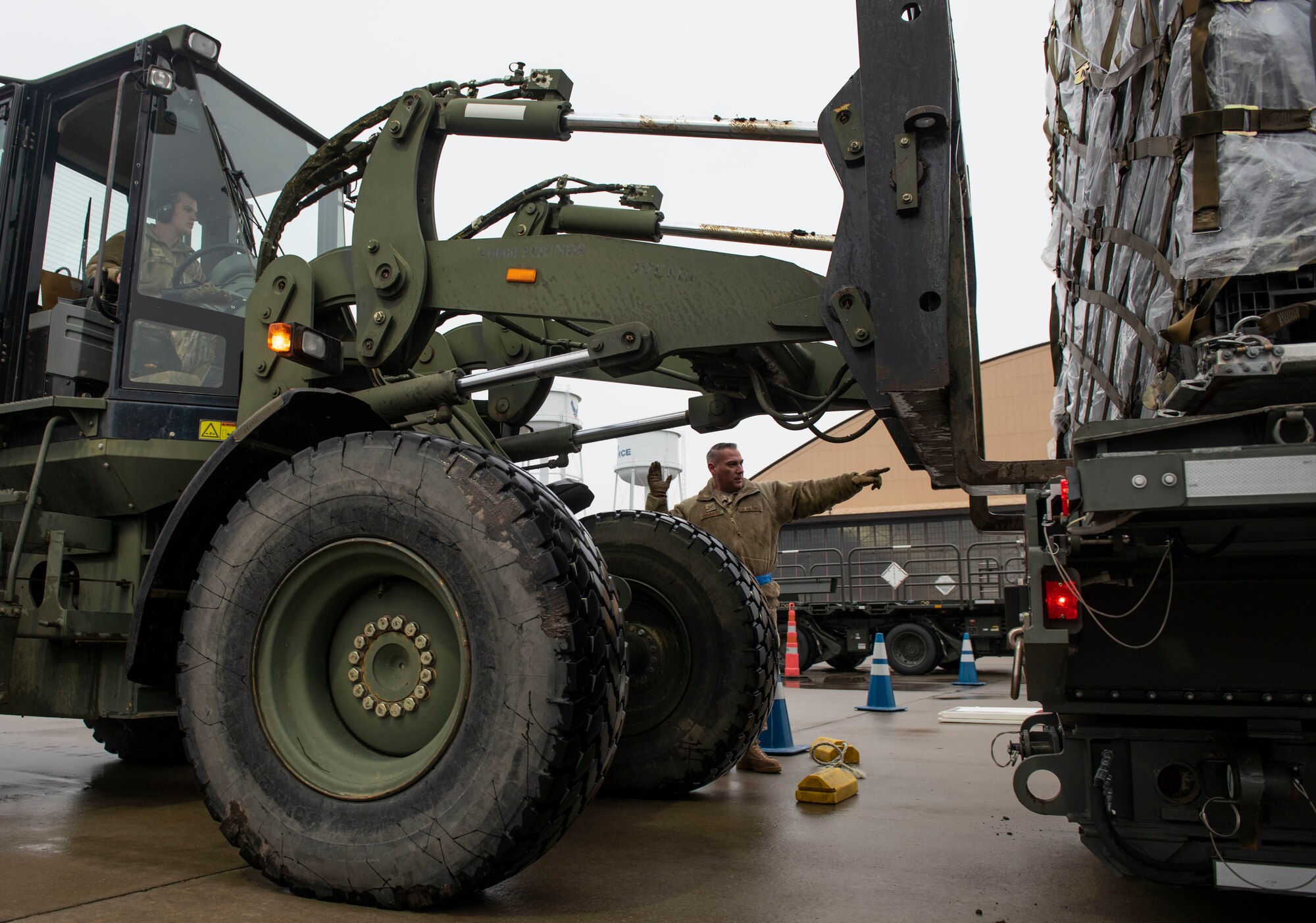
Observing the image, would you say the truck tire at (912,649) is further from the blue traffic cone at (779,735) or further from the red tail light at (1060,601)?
the red tail light at (1060,601)

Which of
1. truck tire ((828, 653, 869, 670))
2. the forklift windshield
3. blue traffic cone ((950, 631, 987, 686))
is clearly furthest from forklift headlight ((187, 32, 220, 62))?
truck tire ((828, 653, 869, 670))

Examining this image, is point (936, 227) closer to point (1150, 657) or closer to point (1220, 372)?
point (1220, 372)

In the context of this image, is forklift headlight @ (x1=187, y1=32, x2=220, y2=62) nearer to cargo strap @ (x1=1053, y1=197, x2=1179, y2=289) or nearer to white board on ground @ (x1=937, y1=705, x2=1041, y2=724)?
cargo strap @ (x1=1053, y1=197, x2=1179, y2=289)

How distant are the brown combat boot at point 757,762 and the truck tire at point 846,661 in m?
11.7

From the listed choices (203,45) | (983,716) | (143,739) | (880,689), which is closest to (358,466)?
(203,45)

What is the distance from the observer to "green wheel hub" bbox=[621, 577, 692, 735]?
14.6 feet

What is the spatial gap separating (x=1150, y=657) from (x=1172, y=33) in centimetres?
164

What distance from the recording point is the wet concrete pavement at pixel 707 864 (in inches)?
106

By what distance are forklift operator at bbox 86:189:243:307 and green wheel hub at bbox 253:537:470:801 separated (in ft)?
6.19

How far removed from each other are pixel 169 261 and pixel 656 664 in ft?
8.84

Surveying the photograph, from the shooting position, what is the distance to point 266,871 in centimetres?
275

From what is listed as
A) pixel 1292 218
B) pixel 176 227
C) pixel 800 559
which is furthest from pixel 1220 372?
pixel 800 559

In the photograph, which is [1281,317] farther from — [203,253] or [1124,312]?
[203,253]

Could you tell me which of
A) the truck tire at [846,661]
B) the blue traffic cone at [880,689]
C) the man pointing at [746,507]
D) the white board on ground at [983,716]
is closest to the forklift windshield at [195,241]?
the man pointing at [746,507]
